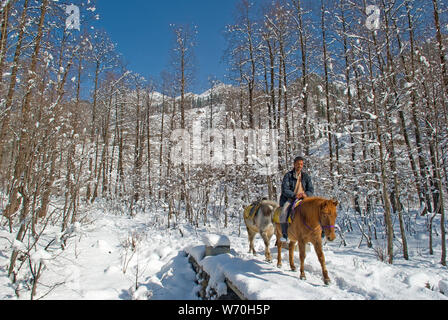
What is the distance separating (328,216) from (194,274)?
4278 millimetres

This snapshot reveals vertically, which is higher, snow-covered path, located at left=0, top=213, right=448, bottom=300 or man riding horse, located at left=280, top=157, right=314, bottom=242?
man riding horse, located at left=280, top=157, right=314, bottom=242

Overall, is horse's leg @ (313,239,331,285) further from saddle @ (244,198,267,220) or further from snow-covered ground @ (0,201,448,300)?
saddle @ (244,198,267,220)

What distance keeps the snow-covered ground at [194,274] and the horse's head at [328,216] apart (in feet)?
2.82

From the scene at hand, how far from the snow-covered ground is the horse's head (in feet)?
2.82

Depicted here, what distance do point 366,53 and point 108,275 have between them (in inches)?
405

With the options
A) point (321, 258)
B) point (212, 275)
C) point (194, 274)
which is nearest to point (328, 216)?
point (321, 258)

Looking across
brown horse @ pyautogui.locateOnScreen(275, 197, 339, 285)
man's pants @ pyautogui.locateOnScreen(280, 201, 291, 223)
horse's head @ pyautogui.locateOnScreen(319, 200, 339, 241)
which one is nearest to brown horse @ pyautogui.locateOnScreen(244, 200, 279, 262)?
man's pants @ pyautogui.locateOnScreen(280, 201, 291, 223)

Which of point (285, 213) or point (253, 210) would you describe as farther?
point (253, 210)

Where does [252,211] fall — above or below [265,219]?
above

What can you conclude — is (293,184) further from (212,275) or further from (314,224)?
(212,275)

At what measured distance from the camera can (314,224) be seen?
4.09 m

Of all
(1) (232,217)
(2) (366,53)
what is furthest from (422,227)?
(1) (232,217)

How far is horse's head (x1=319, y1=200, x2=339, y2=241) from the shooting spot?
3818mm

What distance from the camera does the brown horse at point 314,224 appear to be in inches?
152
